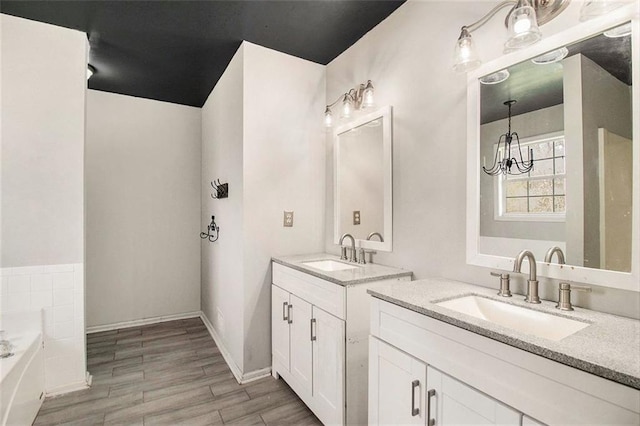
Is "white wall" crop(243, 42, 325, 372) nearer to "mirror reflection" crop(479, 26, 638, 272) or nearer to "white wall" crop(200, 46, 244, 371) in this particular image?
"white wall" crop(200, 46, 244, 371)

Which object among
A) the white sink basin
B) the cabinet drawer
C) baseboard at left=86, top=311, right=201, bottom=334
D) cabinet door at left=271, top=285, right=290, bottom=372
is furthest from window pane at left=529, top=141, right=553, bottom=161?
baseboard at left=86, top=311, right=201, bottom=334

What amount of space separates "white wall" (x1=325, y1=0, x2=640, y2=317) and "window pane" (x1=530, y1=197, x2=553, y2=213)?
0.30 meters

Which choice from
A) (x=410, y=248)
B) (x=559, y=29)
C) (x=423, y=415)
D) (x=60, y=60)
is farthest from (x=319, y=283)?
(x=60, y=60)

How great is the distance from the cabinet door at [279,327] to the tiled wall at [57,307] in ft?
4.53

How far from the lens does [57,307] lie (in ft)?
7.25

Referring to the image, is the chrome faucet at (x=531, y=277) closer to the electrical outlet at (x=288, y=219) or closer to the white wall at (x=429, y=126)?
the white wall at (x=429, y=126)

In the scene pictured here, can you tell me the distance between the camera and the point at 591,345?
2.81 ft

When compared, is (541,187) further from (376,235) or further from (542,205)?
(376,235)

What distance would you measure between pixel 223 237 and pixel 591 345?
Answer: 2667mm

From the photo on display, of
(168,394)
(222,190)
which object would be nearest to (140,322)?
(168,394)

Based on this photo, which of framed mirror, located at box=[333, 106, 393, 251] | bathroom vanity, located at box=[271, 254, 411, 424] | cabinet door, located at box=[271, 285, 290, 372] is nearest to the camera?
bathroom vanity, located at box=[271, 254, 411, 424]

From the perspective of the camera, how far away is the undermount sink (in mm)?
1117

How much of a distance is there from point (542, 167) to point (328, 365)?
1.46 metres

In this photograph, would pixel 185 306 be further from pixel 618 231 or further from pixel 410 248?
pixel 618 231
